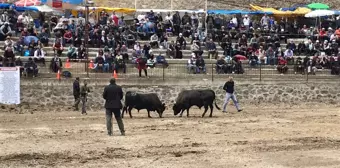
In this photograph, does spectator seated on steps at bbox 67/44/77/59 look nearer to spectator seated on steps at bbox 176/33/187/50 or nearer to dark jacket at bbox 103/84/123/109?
spectator seated on steps at bbox 176/33/187/50

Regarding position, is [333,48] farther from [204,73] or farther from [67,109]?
[67,109]

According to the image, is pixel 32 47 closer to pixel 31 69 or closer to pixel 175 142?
pixel 31 69

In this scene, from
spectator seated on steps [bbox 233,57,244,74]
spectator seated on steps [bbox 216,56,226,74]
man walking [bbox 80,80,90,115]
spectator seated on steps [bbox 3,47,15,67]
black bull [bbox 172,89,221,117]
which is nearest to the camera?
black bull [bbox 172,89,221,117]

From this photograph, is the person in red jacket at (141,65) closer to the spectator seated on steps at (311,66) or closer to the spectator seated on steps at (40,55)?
the spectator seated on steps at (40,55)

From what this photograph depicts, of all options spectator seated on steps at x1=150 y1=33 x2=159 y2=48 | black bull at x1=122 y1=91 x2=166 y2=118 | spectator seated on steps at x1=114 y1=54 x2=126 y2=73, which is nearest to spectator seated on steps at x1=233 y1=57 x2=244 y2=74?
spectator seated on steps at x1=114 y1=54 x2=126 y2=73

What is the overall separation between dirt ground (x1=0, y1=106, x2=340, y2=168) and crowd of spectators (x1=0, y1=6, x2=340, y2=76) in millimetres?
7284

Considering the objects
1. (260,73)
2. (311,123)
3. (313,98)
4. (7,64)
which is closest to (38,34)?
(7,64)

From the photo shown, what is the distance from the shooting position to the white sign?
30875 millimetres

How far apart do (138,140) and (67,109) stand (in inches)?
480

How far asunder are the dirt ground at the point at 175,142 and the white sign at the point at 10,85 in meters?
2.61

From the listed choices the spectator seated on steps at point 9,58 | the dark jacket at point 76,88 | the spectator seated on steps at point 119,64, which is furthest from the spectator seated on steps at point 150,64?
the spectator seated on steps at point 9,58

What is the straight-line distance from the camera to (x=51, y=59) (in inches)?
1329

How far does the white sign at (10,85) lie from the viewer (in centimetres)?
3088

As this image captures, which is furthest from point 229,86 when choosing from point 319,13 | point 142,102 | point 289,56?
point 319,13
